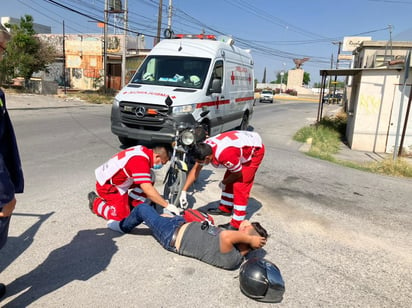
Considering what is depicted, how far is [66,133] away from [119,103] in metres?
3.56

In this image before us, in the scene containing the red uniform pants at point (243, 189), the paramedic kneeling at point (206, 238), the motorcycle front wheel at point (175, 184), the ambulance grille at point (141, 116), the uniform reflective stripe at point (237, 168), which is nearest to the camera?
the paramedic kneeling at point (206, 238)

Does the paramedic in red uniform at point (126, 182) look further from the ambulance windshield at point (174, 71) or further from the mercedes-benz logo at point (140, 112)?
the ambulance windshield at point (174, 71)

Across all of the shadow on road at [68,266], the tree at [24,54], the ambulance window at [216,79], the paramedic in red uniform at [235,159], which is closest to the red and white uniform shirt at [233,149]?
the paramedic in red uniform at [235,159]

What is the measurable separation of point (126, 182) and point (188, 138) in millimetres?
880

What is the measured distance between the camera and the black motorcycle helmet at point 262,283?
9.08ft

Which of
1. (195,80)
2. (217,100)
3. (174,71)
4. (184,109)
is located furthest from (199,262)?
(174,71)

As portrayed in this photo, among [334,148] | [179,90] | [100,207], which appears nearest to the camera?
[100,207]

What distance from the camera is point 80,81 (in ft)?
119

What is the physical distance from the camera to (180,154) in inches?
172

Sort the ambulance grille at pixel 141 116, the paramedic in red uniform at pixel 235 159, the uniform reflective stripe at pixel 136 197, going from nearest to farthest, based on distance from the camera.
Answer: the paramedic in red uniform at pixel 235 159 < the uniform reflective stripe at pixel 136 197 < the ambulance grille at pixel 141 116

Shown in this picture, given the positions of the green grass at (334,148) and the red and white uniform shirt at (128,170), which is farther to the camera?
the green grass at (334,148)

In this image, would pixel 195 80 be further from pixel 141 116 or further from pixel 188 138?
pixel 188 138

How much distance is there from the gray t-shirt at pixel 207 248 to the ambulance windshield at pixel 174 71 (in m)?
4.97

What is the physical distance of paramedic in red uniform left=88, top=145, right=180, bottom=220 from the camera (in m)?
3.56
